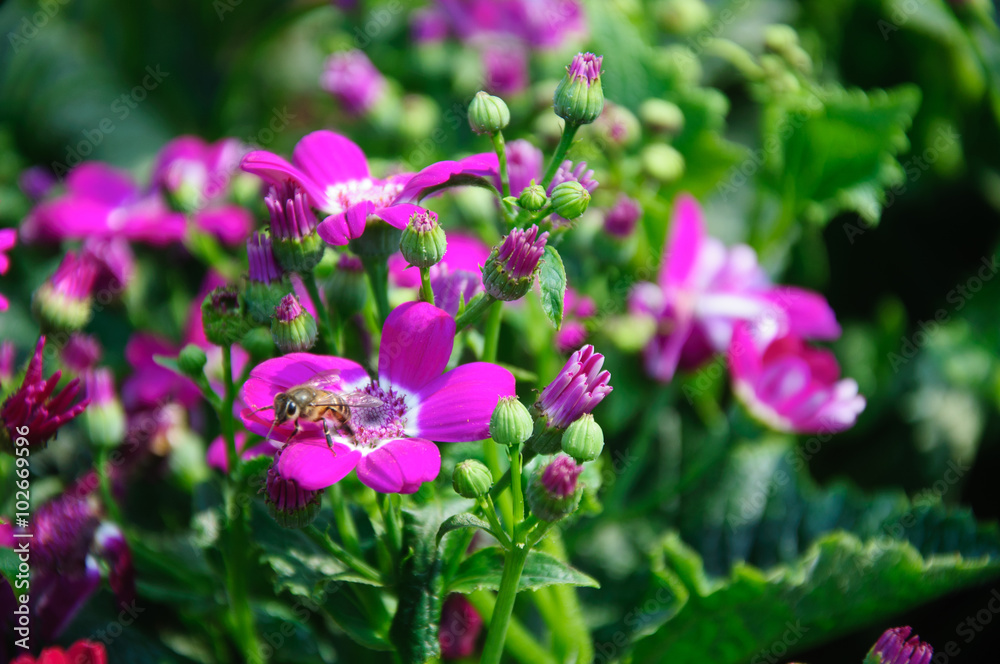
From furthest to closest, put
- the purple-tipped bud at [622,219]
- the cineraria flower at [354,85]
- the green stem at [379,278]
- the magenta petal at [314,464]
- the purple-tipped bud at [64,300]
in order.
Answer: the cineraria flower at [354,85], the purple-tipped bud at [622,219], the purple-tipped bud at [64,300], the green stem at [379,278], the magenta petal at [314,464]

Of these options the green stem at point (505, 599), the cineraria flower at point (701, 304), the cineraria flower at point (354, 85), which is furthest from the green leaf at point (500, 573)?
the cineraria flower at point (354, 85)

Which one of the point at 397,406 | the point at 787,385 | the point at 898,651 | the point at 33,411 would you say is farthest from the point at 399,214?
the point at 787,385

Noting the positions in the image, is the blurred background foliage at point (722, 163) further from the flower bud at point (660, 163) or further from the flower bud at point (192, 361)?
the flower bud at point (192, 361)

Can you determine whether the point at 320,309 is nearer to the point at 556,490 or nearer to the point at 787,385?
the point at 556,490

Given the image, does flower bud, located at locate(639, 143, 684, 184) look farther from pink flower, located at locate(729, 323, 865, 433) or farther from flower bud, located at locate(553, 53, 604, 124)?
flower bud, located at locate(553, 53, 604, 124)

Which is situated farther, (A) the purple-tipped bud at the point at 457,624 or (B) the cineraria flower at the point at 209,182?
(B) the cineraria flower at the point at 209,182

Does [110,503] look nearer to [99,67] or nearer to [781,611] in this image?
[781,611]
